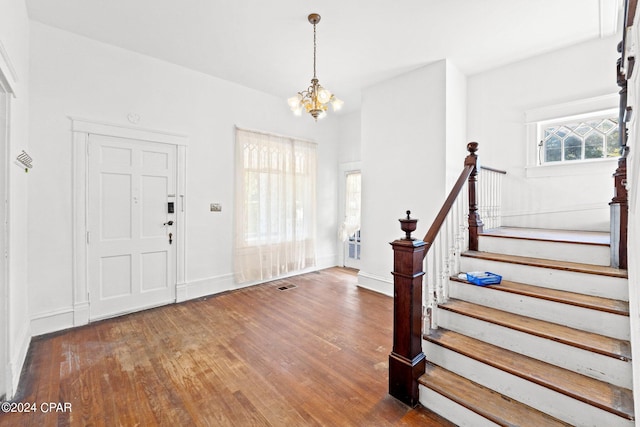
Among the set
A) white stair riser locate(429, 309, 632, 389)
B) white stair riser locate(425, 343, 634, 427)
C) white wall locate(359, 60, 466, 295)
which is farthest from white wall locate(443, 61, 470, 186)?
white stair riser locate(425, 343, 634, 427)

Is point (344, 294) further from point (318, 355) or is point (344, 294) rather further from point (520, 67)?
point (520, 67)

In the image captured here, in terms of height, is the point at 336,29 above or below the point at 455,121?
above

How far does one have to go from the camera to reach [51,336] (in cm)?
298

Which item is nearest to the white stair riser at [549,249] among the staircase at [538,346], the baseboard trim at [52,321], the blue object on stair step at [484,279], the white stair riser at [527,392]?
the staircase at [538,346]

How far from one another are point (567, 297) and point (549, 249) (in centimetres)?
63

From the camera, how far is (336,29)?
317 cm

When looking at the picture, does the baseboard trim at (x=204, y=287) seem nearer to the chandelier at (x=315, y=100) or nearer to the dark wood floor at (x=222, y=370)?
the dark wood floor at (x=222, y=370)

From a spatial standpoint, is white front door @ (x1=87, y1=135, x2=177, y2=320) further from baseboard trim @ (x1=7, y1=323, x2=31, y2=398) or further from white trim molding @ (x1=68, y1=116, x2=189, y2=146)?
baseboard trim @ (x1=7, y1=323, x2=31, y2=398)

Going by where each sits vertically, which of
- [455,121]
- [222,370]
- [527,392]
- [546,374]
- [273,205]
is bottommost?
[222,370]

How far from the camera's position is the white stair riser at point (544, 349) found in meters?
1.61

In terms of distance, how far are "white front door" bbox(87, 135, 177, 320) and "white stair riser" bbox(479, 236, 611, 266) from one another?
152 inches

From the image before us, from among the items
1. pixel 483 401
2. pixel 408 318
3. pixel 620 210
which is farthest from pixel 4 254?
pixel 620 210

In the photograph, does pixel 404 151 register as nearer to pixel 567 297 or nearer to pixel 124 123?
pixel 567 297

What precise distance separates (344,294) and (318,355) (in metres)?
1.76
